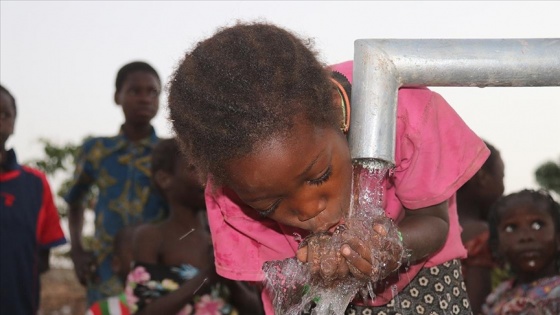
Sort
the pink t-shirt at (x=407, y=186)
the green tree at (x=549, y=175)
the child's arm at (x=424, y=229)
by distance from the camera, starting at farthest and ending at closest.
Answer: the green tree at (x=549, y=175), the pink t-shirt at (x=407, y=186), the child's arm at (x=424, y=229)

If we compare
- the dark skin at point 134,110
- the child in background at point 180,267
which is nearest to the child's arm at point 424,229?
the child in background at point 180,267

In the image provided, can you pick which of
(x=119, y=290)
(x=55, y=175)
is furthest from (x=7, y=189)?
(x=55, y=175)

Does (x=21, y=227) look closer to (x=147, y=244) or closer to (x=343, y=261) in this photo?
(x=147, y=244)

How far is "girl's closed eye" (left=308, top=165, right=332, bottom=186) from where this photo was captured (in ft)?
6.11

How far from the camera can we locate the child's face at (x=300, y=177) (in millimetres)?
1817

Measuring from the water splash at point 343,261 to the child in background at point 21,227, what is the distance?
3005mm

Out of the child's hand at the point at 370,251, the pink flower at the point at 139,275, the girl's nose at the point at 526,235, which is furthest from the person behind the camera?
the girl's nose at the point at 526,235

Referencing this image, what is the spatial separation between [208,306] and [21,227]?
162cm

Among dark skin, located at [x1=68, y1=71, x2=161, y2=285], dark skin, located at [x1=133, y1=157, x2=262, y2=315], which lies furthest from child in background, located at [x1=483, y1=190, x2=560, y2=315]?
dark skin, located at [x1=68, y1=71, x2=161, y2=285]

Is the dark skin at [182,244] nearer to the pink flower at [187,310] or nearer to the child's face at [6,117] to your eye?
the pink flower at [187,310]

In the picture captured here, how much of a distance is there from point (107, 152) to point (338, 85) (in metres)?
3.28

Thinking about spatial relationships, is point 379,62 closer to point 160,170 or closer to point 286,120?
point 286,120

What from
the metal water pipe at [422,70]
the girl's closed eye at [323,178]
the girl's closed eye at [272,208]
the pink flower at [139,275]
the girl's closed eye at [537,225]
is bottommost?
the pink flower at [139,275]

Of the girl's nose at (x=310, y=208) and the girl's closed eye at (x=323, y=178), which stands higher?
the girl's closed eye at (x=323, y=178)
